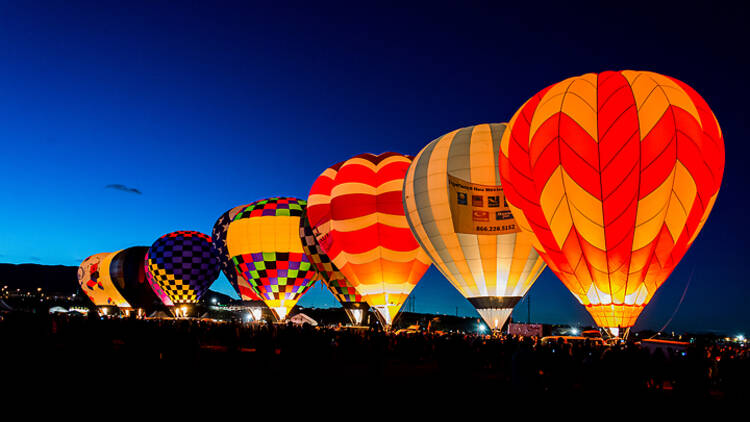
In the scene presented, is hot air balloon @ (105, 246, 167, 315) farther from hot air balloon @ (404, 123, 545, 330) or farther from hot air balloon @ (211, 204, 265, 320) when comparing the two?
hot air balloon @ (404, 123, 545, 330)

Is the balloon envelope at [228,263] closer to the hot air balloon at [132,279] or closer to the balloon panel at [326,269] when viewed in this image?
the balloon panel at [326,269]

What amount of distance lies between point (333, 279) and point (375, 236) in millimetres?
5802

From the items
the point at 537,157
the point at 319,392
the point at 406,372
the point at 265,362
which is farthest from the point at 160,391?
the point at 537,157

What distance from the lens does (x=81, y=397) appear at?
692cm

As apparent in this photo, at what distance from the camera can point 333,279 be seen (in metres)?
29.1

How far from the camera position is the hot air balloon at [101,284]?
55938 mm

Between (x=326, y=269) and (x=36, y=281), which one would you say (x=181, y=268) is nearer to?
(x=326, y=269)

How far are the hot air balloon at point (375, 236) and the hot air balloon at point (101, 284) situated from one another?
38192 mm

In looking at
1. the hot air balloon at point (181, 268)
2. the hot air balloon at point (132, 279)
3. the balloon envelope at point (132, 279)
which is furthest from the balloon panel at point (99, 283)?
the hot air balloon at point (181, 268)

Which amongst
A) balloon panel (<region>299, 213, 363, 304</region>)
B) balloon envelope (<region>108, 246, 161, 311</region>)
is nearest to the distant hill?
balloon envelope (<region>108, 246, 161, 311</region>)

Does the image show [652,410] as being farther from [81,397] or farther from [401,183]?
[401,183]

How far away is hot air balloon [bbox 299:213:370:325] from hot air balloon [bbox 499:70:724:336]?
46.0 ft

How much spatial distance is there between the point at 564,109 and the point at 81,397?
13278 millimetres

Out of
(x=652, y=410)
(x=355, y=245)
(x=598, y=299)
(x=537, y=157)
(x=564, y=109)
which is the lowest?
(x=652, y=410)
